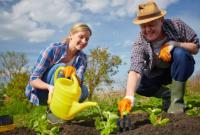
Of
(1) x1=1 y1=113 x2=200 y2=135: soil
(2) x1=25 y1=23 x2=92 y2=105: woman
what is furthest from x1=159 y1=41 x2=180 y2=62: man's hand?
(2) x1=25 y1=23 x2=92 y2=105: woman

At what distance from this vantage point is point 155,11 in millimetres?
3621

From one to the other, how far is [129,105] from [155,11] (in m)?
1.07

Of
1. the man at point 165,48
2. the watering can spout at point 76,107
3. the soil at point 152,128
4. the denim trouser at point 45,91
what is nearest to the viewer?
the soil at point 152,128

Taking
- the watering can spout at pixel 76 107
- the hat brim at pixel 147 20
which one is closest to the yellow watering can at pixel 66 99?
the watering can spout at pixel 76 107

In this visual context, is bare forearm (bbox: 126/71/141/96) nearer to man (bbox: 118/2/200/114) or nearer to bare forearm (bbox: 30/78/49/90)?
man (bbox: 118/2/200/114)

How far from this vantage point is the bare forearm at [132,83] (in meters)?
3.39

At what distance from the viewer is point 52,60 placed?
3.99 meters

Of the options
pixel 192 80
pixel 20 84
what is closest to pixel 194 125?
pixel 192 80

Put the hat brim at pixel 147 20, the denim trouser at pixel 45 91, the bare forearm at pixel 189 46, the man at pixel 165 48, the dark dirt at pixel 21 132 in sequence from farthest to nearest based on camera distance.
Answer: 1. the denim trouser at pixel 45 91
2. the bare forearm at pixel 189 46
3. the man at pixel 165 48
4. the hat brim at pixel 147 20
5. the dark dirt at pixel 21 132

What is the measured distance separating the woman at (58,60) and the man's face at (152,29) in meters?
0.61

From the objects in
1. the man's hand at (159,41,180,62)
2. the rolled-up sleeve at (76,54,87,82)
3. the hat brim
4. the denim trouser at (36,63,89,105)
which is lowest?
the denim trouser at (36,63,89,105)

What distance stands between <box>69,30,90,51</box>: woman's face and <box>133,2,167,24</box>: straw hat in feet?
1.73

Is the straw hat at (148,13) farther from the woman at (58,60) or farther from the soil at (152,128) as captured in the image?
the soil at (152,128)

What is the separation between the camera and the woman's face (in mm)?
3758
